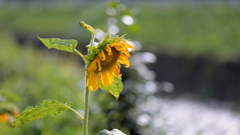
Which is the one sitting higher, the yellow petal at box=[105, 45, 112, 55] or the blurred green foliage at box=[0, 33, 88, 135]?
the blurred green foliage at box=[0, 33, 88, 135]

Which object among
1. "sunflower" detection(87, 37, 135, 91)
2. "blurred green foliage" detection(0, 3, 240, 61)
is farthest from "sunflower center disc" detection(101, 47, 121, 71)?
"blurred green foliage" detection(0, 3, 240, 61)

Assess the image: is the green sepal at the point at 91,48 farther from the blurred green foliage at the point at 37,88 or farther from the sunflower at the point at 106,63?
the blurred green foliage at the point at 37,88

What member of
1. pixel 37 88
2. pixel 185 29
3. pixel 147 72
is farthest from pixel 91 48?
pixel 185 29

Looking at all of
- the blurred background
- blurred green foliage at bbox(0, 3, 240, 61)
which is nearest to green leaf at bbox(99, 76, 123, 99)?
the blurred background

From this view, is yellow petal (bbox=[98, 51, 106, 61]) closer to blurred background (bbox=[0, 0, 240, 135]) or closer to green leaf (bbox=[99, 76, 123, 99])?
green leaf (bbox=[99, 76, 123, 99])

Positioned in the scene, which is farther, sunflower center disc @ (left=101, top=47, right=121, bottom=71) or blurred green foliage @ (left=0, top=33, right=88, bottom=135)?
blurred green foliage @ (left=0, top=33, right=88, bottom=135)

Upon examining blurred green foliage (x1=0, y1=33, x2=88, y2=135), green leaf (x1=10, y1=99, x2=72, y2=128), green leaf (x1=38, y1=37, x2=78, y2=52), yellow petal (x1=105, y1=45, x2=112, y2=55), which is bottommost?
green leaf (x1=10, y1=99, x2=72, y2=128)

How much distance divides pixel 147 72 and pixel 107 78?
4.10ft

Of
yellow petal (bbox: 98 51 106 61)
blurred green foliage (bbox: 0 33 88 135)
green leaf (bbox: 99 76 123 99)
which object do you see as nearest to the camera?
yellow petal (bbox: 98 51 106 61)

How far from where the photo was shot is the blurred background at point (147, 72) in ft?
5.80

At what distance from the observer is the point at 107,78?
646 millimetres

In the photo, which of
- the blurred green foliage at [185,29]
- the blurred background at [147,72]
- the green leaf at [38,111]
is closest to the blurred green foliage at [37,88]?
the blurred background at [147,72]

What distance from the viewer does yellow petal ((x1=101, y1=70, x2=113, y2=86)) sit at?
639 millimetres

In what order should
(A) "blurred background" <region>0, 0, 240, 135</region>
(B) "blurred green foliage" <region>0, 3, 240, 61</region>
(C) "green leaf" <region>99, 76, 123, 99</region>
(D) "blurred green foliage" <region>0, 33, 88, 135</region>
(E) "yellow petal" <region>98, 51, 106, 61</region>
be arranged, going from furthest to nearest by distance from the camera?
(B) "blurred green foliage" <region>0, 3, 240, 61</region> → (D) "blurred green foliage" <region>0, 33, 88, 135</region> → (A) "blurred background" <region>0, 0, 240, 135</region> → (C) "green leaf" <region>99, 76, 123, 99</region> → (E) "yellow petal" <region>98, 51, 106, 61</region>
